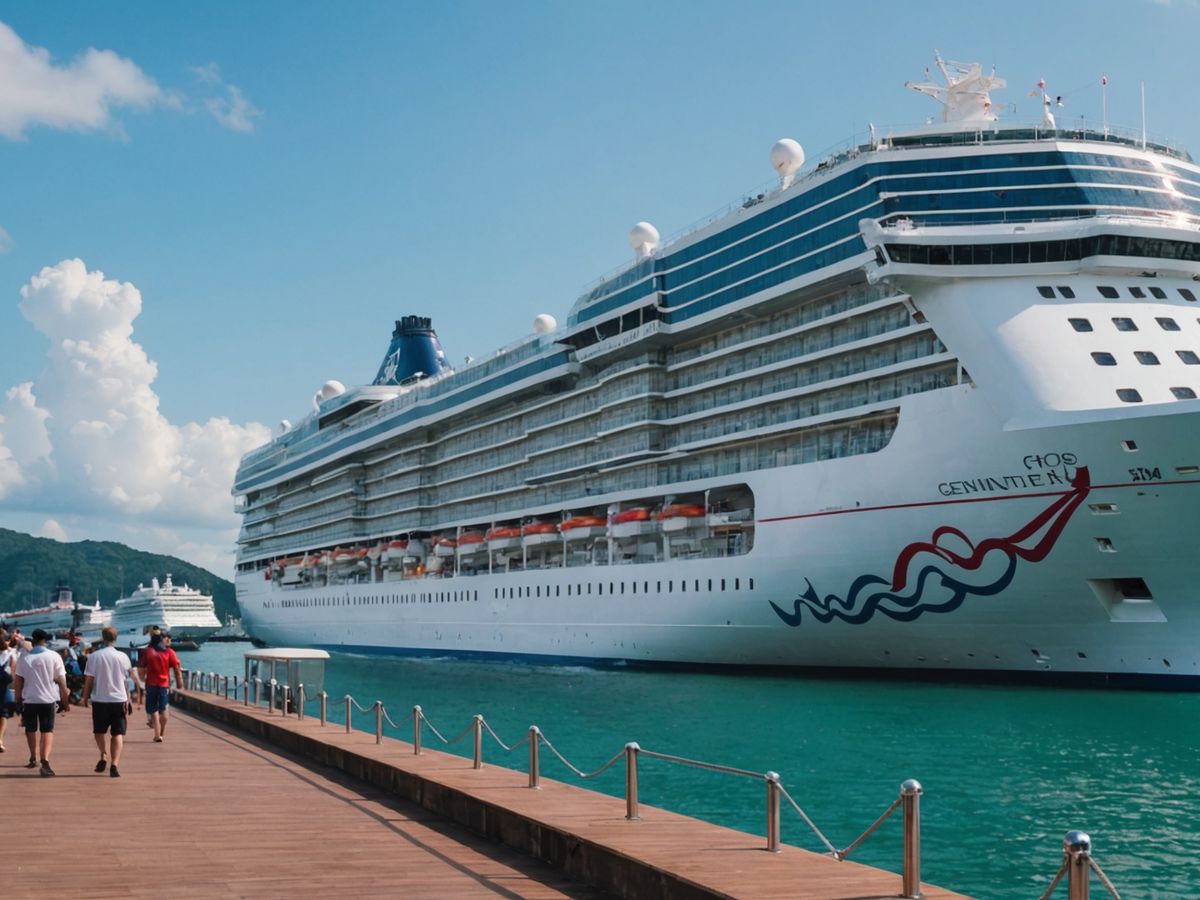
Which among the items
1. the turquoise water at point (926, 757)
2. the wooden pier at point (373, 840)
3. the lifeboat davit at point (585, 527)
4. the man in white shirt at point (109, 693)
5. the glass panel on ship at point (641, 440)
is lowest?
the turquoise water at point (926, 757)

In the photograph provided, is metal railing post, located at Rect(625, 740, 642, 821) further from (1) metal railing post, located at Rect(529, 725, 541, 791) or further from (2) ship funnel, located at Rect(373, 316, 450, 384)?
(2) ship funnel, located at Rect(373, 316, 450, 384)

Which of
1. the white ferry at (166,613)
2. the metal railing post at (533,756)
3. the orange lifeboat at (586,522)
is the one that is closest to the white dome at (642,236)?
the orange lifeboat at (586,522)

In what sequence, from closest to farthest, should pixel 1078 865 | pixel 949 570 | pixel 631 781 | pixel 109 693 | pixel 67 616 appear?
pixel 1078 865
pixel 631 781
pixel 109 693
pixel 949 570
pixel 67 616

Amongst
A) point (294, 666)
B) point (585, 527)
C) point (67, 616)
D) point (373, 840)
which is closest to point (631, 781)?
point (373, 840)

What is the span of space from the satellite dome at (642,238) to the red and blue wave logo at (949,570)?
59.3 feet

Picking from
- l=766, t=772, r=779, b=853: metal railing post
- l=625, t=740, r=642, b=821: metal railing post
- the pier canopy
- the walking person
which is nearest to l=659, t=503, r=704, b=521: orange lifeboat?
the pier canopy

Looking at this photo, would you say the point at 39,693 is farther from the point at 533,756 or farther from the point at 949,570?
the point at 949,570

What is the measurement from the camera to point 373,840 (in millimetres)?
9867

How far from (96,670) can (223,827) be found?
410 centimetres

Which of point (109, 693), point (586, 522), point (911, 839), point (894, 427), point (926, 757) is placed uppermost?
point (894, 427)

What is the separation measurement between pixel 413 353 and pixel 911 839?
68.3 m

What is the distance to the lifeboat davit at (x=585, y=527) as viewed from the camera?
43312 millimetres

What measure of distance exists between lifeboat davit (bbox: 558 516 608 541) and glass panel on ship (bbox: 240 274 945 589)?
0.08 m

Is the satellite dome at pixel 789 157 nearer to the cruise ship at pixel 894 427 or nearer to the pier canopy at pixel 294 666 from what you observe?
the cruise ship at pixel 894 427
